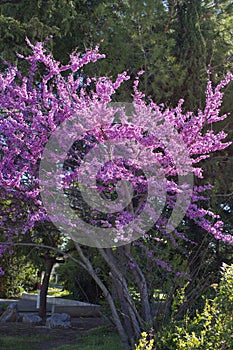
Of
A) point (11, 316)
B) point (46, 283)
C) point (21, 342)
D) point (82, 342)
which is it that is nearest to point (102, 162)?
point (82, 342)

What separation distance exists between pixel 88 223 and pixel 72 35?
12.2 feet

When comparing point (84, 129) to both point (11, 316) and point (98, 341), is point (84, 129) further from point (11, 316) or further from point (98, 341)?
point (11, 316)

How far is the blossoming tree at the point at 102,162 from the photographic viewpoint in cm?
459

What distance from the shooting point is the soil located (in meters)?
7.14

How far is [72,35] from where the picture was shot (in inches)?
306

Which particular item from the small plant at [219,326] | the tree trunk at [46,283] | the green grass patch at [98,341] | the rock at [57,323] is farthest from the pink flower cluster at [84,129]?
the tree trunk at [46,283]

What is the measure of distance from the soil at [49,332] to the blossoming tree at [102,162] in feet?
7.54

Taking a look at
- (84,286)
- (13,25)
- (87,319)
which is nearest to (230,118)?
(13,25)

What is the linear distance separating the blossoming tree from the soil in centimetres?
230

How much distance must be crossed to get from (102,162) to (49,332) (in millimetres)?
4522

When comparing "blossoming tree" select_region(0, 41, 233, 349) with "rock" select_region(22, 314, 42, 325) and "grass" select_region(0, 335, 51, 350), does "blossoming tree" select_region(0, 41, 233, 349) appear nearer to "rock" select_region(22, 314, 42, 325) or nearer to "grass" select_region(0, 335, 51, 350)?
"grass" select_region(0, 335, 51, 350)

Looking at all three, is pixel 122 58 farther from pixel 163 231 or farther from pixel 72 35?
pixel 163 231

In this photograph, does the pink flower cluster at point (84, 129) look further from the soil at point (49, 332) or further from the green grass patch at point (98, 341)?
the soil at point (49, 332)

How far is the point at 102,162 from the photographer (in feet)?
15.9
